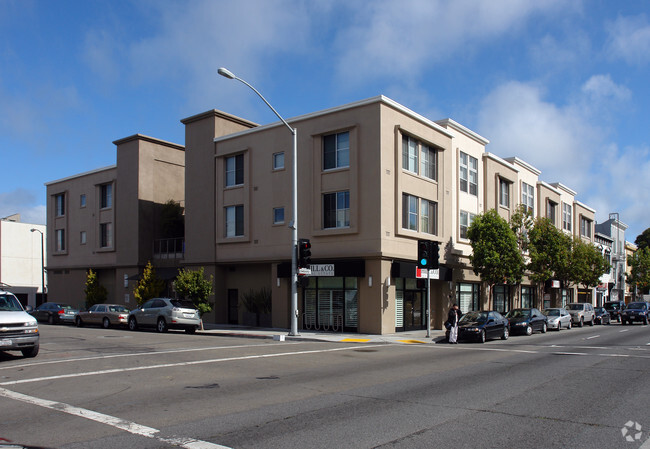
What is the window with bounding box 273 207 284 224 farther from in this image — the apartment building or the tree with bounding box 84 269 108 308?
the tree with bounding box 84 269 108 308

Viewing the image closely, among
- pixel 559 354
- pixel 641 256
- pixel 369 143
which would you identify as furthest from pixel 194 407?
pixel 641 256

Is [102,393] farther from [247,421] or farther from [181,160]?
[181,160]

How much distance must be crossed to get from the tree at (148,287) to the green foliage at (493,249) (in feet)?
64.9

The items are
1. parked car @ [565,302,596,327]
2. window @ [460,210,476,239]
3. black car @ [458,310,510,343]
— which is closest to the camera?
black car @ [458,310,510,343]

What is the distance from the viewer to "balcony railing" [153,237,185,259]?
38031 mm

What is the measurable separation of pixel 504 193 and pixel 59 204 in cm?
3607

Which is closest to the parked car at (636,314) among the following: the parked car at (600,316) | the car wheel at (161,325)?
the parked car at (600,316)

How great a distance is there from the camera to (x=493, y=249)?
31438 mm

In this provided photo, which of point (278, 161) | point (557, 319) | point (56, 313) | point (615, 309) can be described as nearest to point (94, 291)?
point (56, 313)

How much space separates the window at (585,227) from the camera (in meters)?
59.2

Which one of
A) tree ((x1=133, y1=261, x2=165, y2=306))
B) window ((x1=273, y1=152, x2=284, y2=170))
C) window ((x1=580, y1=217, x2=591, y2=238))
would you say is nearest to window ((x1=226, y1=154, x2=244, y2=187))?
window ((x1=273, y1=152, x2=284, y2=170))

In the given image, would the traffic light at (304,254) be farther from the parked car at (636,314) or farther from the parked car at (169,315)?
the parked car at (636,314)

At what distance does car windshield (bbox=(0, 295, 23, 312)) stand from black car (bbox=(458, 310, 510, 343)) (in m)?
16.5

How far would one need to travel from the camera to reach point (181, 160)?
41969mm
